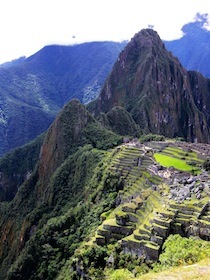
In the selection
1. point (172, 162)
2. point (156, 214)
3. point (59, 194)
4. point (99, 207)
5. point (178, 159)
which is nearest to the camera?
point (156, 214)

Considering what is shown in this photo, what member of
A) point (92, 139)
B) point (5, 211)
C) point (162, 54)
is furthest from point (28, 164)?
point (162, 54)

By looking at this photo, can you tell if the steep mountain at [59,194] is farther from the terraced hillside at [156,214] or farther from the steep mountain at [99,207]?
the terraced hillside at [156,214]

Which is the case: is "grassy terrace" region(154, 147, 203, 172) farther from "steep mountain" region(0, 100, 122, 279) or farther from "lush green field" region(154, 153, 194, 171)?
"steep mountain" region(0, 100, 122, 279)

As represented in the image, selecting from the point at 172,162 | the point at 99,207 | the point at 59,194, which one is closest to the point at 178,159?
the point at 172,162

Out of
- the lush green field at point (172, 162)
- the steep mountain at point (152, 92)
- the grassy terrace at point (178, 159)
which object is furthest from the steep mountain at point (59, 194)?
the steep mountain at point (152, 92)

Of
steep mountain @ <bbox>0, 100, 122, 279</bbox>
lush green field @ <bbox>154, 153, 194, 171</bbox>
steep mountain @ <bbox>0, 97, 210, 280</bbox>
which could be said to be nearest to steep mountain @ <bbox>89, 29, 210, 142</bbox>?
steep mountain @ <bbox>0, 100, 122, 279</bbox>

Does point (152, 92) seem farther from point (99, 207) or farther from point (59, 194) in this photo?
point (99, 207)
